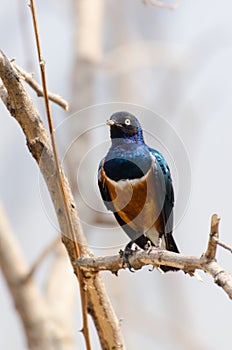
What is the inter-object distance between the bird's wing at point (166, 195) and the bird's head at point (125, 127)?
0.87ft

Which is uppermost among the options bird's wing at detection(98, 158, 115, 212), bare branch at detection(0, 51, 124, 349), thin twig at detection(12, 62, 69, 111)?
thin twig at detection(12, 62, 69, 111)

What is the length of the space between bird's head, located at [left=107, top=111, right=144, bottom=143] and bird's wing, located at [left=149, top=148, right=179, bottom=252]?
0.87ft

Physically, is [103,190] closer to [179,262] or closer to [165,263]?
[165,263]

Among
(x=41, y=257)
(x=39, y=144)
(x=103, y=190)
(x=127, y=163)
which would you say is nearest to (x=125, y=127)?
(x=127, y=163)

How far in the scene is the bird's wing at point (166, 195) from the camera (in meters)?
3.46

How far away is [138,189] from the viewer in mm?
3471

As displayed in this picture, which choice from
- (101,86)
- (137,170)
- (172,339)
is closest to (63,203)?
(137,170)

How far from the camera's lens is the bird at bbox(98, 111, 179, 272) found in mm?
3473

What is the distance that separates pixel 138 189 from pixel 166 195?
142 millimetres

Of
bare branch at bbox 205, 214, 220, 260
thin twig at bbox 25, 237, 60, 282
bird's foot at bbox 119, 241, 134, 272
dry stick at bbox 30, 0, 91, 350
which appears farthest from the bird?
bare branch at bbox 205, 214, 220, 260

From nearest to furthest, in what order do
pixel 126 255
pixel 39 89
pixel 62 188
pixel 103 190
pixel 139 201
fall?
pixel 62 188
pixel 126 255
pixel 39 89
pixel 139 201
pixel 103 190

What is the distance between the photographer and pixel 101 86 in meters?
7.75

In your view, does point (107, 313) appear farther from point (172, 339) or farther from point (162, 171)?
point (172, 339)

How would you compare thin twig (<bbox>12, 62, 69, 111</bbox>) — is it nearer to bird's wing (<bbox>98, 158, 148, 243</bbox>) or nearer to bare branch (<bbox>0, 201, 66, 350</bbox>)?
bird's wing (<bbox>98, 158, 148, 243</bbox>)
